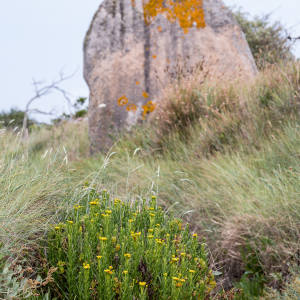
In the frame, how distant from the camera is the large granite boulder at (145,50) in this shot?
6086 millimetres

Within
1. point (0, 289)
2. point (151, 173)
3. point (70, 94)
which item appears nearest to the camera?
point (0, 289)

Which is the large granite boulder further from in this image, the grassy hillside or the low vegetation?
the low vegetation

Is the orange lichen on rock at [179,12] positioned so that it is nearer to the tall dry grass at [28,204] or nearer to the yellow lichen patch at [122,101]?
the yellow lichen patch at [122,101]

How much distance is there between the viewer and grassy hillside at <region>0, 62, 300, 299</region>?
254 centimetres

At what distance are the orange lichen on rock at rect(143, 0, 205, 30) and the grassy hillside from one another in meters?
1.58

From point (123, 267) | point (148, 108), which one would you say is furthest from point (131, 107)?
point (123, 267)

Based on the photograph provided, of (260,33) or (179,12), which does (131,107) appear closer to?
(179,12)

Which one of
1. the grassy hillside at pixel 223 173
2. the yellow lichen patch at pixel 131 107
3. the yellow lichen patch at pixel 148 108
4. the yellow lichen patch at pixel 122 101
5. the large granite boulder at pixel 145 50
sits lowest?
the grassy hillside at pixel 223 173

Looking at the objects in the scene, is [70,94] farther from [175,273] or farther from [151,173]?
[175,273]

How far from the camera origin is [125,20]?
6.50 m

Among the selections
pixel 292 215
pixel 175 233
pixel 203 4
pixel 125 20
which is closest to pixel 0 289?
pixel 175 233

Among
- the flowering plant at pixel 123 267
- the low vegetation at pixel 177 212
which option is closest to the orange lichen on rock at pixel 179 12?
the low vegetation at pixel 177 212

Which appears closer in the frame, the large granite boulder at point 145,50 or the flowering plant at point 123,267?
the flowering plant at point 123,267

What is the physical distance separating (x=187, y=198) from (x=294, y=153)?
1260mm
